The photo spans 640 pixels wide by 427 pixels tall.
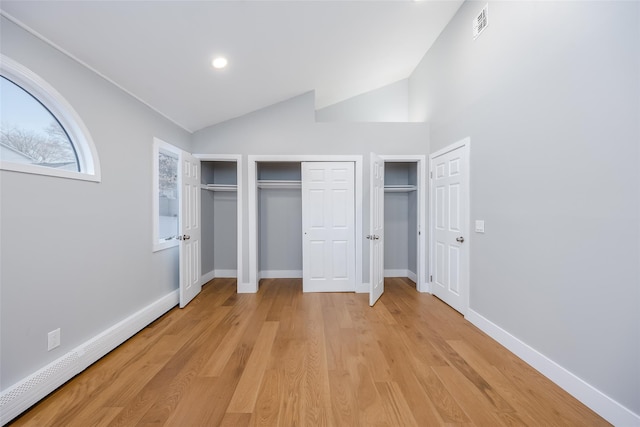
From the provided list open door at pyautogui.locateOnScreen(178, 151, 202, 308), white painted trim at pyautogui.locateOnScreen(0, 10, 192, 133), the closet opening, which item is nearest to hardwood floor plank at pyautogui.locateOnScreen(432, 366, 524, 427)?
open door at pyautogui.locateOnScreen(178, 151, 202, 308)

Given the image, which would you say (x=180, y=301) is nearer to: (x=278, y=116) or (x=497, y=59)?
(x=278, y=116)

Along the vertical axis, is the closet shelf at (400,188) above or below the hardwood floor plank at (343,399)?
above

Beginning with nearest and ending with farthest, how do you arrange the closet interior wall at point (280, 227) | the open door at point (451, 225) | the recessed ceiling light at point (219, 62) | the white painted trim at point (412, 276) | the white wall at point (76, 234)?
the white wall at point (76, 234)
the recessed ceiling light at point (219, 62)
the open door at point (451, 225)
the white painted trim at point (412, 276)
the closet interior wall at point (280, 227)

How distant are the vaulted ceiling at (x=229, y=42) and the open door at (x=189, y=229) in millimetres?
674

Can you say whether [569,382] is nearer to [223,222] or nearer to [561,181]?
[561,181]

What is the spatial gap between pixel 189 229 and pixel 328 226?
6.66 ft

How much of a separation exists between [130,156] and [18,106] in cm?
95

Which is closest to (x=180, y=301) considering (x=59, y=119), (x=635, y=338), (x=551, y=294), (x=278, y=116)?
(x=59, y=119)

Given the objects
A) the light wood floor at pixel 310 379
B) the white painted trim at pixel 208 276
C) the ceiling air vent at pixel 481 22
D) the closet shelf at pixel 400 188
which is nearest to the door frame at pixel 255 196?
the closet shelf at pixel 400 188

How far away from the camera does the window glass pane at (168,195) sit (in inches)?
137

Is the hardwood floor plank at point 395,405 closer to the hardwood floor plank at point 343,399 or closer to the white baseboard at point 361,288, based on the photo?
the hardwood floor plank at point 343,399

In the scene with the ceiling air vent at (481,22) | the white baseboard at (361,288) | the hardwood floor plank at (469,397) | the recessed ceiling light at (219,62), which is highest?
the ceiling air vent at (481,22)

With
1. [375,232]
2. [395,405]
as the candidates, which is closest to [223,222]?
[375,232]

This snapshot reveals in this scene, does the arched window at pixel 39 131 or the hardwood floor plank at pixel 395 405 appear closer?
the hardwood floor plank at pixel 395 405
